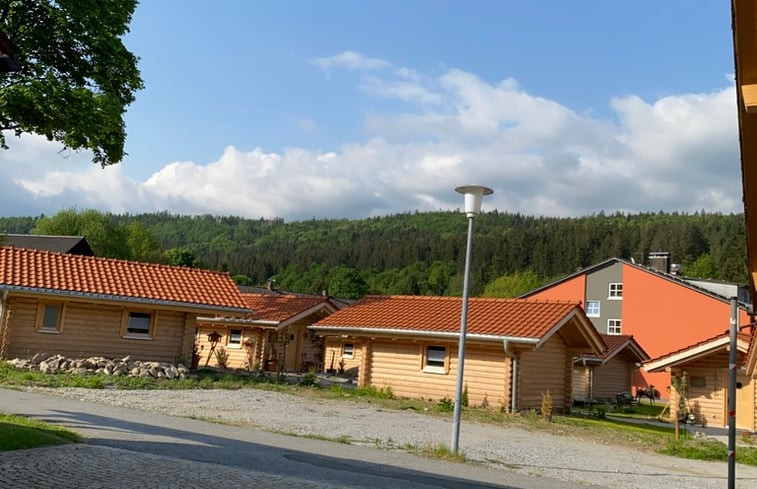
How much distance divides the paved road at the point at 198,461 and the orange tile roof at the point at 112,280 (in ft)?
31.2

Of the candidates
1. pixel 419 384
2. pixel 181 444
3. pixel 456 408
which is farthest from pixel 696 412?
pixel 181 444

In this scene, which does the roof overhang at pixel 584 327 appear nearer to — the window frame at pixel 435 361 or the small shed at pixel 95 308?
the window frame at pixel 435 361

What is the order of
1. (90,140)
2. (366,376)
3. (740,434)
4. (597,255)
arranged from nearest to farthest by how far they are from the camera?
(90,140) → (740,434) → (366,376) → (597,255)

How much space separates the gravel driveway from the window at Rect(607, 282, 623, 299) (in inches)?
1490

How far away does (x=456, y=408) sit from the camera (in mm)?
12664

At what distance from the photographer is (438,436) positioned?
50.4ft

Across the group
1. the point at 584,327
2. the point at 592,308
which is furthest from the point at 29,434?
the point at 592,308

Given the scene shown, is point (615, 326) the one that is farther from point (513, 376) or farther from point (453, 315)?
point (513, 376)

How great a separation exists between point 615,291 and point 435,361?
3360cm

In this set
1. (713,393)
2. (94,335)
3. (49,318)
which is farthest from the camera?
(713,393)

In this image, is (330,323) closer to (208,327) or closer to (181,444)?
(208,327)

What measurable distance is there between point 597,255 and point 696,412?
86.7 m

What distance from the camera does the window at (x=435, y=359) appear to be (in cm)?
2430

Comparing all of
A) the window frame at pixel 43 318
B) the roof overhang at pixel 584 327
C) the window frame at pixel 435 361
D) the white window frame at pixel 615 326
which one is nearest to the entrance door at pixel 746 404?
the roof overhang at pixel 584 327
